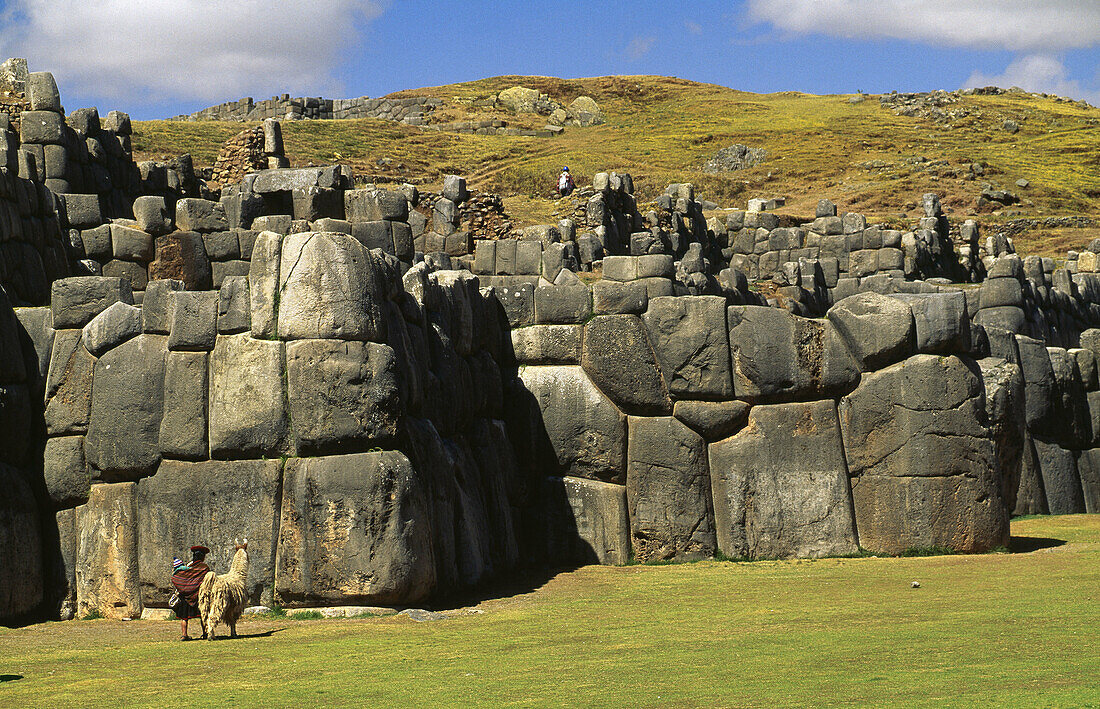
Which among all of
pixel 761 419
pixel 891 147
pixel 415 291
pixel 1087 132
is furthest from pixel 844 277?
pixel 1087 132

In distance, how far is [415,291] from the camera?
16500mm

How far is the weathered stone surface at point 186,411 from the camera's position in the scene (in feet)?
46.1

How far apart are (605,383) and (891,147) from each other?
6989 centimetres

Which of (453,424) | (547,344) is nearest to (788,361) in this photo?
(547,344)

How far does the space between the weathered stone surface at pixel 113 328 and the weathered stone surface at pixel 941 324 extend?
10.1m

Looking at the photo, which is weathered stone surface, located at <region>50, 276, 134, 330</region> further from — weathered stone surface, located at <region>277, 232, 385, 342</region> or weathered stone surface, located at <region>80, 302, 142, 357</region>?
weathered stone surface, located at <region>277, 232, 385, 342</region>

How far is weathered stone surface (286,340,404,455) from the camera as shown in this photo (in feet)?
44.7

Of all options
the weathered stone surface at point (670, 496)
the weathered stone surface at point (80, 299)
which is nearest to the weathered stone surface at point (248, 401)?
the weathered stone surface at point (80, 299)

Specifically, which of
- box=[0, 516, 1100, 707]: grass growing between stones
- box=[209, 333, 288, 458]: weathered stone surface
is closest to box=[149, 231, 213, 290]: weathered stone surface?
box=[209, 333, 288, 458]: weathered stone surface

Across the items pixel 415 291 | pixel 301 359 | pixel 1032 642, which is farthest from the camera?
pixel 415 291

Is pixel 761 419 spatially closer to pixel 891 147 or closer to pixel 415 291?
pixel 415 291

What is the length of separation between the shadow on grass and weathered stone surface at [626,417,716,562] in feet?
13.8

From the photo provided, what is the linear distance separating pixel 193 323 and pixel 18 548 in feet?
10.1

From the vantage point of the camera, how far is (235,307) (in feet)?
46.1
